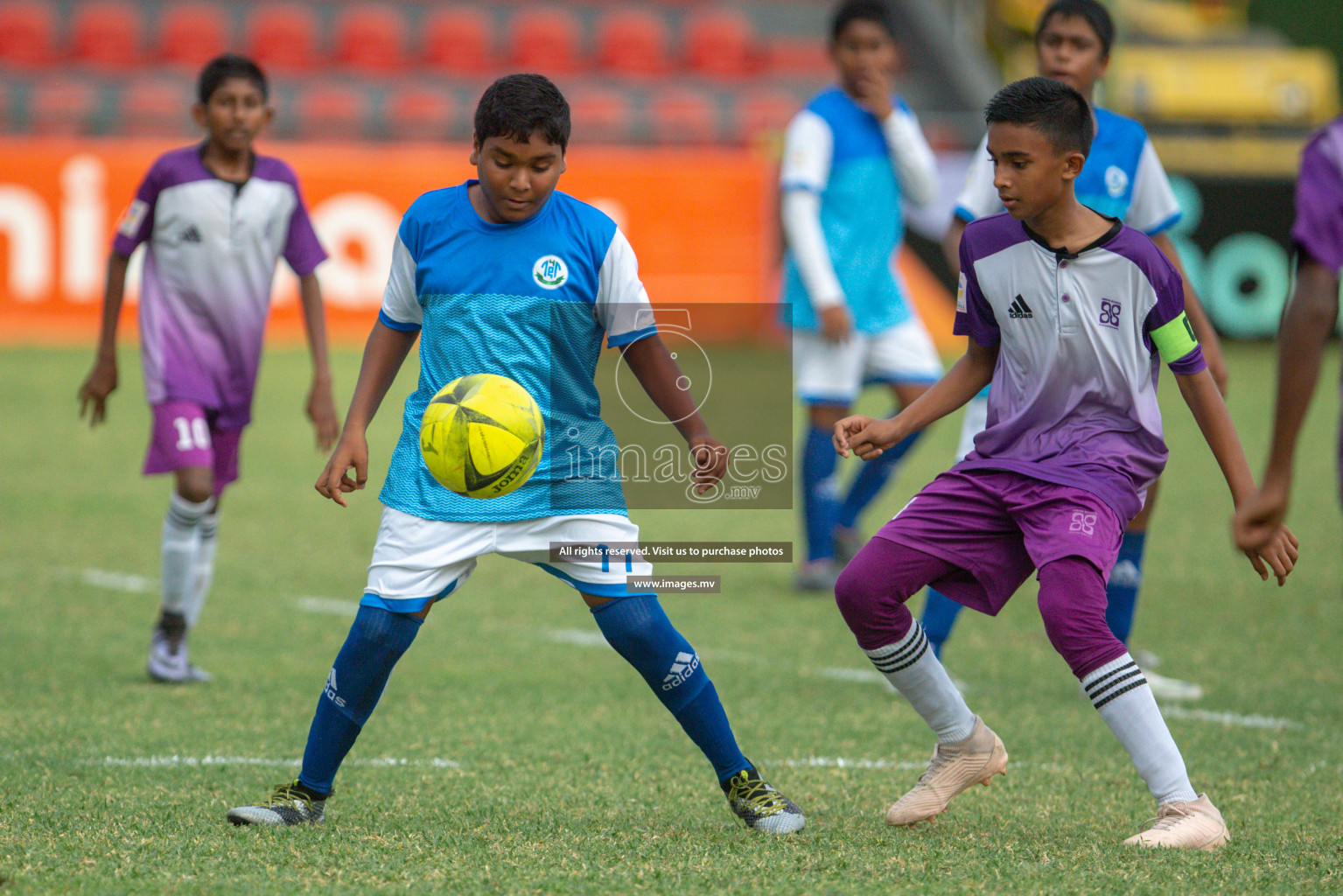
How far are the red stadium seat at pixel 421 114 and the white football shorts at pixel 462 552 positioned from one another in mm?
15003

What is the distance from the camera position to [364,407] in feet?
12.4

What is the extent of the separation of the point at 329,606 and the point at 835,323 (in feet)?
8.56

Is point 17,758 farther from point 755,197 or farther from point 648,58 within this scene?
point 648,58

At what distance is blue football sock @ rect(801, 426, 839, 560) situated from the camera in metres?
7.31

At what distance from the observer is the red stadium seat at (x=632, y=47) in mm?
22812

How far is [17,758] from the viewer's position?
4371mm

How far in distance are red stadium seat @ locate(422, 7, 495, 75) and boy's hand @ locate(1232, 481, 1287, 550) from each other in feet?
66.4

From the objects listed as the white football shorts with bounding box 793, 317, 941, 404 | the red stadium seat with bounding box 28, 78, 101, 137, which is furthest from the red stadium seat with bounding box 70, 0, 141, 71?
the white football shorts with bounding box 793, 317, 941, 404

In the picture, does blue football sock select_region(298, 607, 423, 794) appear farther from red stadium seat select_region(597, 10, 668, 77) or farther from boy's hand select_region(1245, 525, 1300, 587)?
red stadium seat select_region(597, 10, 668, 77)

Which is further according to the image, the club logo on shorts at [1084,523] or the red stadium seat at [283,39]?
the red stadium seat at [283,39]

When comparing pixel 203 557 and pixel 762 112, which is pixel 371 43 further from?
pixel 203 557

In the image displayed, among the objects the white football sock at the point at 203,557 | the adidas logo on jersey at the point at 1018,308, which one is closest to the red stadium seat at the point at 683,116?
the white football sock at the point at 203,557

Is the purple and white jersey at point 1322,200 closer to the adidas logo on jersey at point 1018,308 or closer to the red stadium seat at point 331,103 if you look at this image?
the adidas logo on jersey at point 1018,308

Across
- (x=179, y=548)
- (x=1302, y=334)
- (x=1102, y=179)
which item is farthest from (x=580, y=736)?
(x=1302, y=334)
